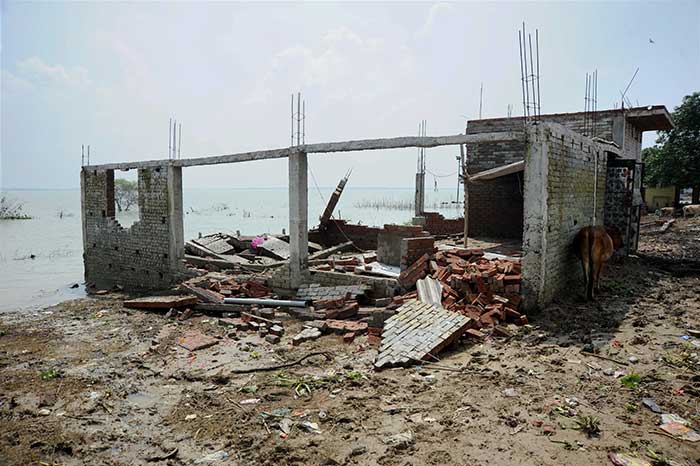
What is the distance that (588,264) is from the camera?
8.19 m

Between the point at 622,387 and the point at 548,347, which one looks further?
Result: the point at 548,347

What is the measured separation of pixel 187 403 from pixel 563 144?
22.8ft

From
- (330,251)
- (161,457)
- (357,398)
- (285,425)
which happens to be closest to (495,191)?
(330,251)

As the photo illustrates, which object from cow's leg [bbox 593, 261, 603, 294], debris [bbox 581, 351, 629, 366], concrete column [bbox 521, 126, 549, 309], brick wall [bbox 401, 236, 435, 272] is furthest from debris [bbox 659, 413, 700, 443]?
brick wall [bbox 401, 236, 435, 272]

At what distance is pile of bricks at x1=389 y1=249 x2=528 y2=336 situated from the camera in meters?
6.86

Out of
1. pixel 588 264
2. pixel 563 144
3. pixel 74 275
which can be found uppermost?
pixel 563 144

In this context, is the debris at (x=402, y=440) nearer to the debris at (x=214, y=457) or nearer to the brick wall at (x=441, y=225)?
the debris at (x=214, y=457)

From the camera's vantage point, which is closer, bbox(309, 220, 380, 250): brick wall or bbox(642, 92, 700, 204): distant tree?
bbox(309, 220, 380, 250): brick wall

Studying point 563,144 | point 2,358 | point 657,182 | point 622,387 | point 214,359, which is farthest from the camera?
point 657,182

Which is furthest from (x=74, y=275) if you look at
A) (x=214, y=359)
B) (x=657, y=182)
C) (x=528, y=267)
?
(x=657, y=182)

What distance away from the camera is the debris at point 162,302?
30.2 ft

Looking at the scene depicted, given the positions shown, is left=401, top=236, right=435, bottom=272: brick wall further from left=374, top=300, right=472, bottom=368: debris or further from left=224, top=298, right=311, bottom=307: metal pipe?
left=224, top=298, right=311, bottom=307: metal pipe

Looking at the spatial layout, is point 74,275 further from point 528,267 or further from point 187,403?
point 528,267

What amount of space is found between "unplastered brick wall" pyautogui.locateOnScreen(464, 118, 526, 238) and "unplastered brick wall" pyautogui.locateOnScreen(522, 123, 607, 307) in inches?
185
